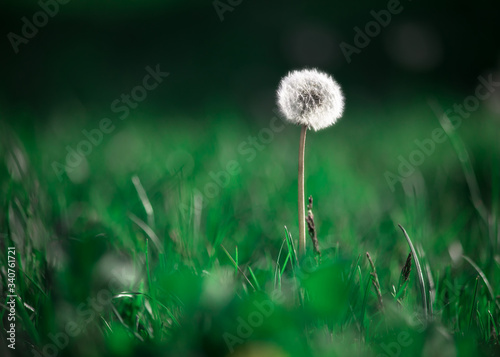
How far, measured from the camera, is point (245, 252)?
0.93 metres

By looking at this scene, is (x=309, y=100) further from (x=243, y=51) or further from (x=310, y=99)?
(x=243, y=51)

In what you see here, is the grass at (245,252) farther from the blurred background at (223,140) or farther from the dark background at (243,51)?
the dark background at (243,51)

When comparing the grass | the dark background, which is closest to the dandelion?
the grass

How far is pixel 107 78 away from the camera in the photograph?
2566 millimetres

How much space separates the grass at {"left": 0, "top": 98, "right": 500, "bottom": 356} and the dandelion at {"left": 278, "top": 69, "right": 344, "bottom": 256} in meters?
0.20

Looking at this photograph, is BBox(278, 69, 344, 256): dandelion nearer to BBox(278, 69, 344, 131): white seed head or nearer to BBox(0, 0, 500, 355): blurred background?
BBox(278, 69, 344, 131): white seed head

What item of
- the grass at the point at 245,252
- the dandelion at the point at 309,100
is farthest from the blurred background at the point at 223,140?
the dandelion at the point at 309,100

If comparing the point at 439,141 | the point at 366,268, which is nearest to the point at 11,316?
the point at 366,268

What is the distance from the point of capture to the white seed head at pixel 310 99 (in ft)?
2.46

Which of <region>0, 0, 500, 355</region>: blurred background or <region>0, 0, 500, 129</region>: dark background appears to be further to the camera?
<region>0, 0, 500, 129</region>: dark background

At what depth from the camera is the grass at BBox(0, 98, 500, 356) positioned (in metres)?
0.52

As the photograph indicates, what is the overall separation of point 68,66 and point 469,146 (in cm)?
206

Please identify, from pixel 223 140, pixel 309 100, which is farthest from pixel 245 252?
pixel 223 140

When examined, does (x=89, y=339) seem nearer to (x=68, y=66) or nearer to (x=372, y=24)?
(x=68, y=66)
